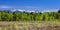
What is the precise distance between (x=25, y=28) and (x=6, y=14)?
4.46m

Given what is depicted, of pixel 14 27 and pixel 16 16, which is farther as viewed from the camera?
pixel 16 16

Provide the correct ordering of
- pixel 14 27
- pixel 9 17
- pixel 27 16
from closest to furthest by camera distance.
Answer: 1. pixel 14 27
2. pixel 9 17
3. pixel 27 16

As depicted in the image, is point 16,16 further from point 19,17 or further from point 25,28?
point 25,28

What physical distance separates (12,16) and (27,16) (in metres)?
1.01

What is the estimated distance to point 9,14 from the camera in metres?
9.66

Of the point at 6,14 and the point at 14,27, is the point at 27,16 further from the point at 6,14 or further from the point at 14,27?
the point at 14,27

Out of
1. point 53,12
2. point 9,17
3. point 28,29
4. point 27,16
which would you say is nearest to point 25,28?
point 28,29

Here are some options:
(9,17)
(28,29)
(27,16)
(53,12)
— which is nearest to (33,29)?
(28,29)

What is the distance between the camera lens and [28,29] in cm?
539

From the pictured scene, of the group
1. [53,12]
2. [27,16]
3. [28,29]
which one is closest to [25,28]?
[28,29]

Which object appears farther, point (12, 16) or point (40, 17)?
point (40, 17)

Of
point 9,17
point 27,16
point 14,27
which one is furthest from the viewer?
point 27,16

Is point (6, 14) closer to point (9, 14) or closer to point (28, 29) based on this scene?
point (9, 14)

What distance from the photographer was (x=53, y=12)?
10.8m
